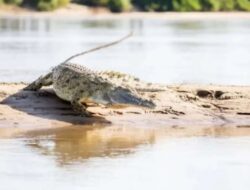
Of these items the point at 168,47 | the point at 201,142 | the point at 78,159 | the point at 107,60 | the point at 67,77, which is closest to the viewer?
the point at 78,159

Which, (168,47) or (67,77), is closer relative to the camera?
(67,77)

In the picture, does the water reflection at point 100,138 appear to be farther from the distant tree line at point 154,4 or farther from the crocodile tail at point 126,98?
the distant tree line at point 154,4

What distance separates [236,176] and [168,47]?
2320 centimetres

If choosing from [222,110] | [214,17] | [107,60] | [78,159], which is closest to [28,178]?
[78,159]

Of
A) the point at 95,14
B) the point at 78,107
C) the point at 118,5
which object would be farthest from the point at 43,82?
the point at 118,5

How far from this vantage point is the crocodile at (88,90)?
15734 mm

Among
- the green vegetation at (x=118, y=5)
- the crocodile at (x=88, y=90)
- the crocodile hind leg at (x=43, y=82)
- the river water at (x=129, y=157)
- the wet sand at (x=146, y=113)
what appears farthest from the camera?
the green vegetation at (x=118, y=5)

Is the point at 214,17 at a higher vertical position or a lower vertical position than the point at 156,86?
lower

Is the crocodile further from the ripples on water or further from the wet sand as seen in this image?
the ripples on water

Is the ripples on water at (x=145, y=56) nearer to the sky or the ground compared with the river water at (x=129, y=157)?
nearer to the ground

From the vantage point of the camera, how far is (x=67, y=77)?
15992 mm

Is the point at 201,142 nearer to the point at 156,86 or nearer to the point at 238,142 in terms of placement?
the point at 238,142

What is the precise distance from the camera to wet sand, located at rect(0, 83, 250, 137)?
15602 millimetres

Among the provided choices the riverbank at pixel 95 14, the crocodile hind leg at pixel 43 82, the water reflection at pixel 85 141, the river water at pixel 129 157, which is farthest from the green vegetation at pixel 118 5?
the water reflection at pixel 85 141
